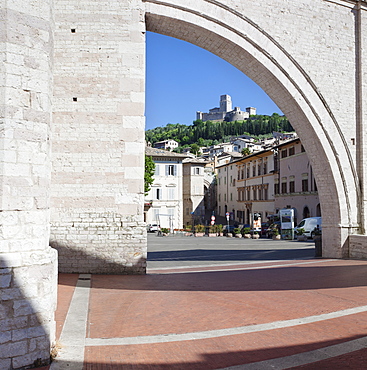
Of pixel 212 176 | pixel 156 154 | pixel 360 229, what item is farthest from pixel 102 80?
pixel 212 176

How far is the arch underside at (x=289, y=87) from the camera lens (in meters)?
11.2

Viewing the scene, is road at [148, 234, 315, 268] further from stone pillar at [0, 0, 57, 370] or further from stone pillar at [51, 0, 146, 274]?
stone pillar at [0, 0, 57, 370]

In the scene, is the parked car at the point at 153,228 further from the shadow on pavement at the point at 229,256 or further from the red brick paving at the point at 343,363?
the red brick paving at the point at 343,363

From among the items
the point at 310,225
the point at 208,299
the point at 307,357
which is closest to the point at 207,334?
the point at 307,357

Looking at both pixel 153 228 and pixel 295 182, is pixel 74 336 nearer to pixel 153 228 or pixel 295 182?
pixel 295 182

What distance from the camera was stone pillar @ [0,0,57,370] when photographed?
3.70m

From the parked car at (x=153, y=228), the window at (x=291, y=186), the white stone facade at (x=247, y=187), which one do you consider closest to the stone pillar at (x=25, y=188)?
the window at (x=291, y=186)

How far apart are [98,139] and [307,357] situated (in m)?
7.33

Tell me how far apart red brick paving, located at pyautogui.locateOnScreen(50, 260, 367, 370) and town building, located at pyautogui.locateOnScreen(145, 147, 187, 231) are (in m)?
33.4

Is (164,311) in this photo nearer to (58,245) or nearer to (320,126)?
(58,245)

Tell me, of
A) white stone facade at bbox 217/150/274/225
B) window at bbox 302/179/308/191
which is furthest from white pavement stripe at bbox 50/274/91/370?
white stone facade at bbox 217/150/274/225

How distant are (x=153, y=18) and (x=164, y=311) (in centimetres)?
842

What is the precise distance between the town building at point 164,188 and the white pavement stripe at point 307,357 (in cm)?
3887

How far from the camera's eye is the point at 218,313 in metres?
5.82
